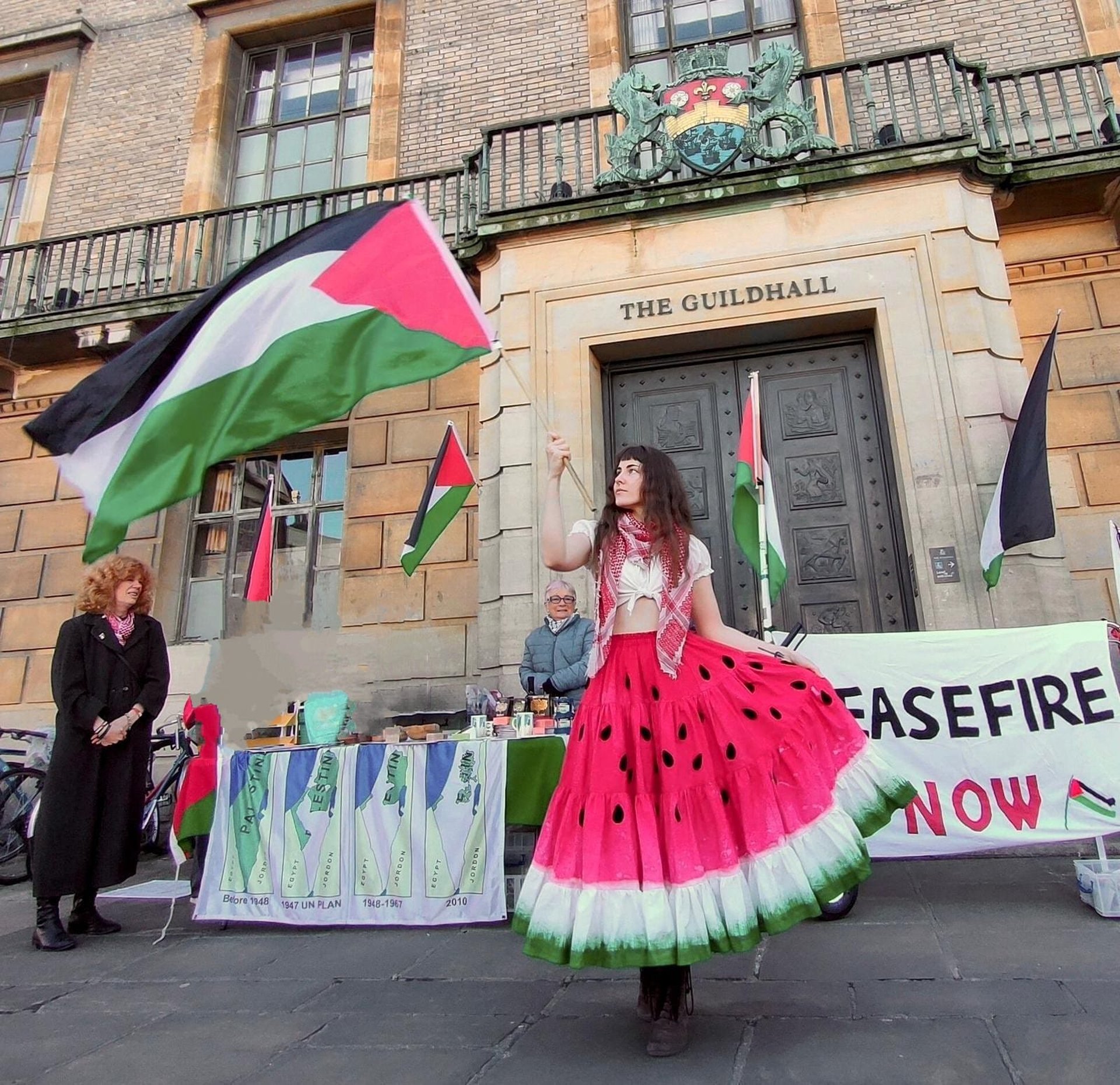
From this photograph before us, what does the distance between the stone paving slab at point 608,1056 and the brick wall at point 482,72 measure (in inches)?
401

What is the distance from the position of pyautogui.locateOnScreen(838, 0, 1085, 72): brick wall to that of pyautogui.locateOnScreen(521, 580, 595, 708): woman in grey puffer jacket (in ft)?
26.1

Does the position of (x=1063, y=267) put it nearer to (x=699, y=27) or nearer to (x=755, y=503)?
(x=755, y=503)

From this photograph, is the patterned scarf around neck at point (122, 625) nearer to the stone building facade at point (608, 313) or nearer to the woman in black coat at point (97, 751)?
the woman in black coat at point (97, 751)

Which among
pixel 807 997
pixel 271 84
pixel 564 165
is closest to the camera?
pixel 807 997

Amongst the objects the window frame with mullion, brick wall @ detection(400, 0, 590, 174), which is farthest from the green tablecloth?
the window frame with mullion

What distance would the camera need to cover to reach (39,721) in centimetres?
910

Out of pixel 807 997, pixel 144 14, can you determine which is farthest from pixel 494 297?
pixel 144 14

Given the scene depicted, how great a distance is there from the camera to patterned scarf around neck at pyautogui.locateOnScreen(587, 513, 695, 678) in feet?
8.61

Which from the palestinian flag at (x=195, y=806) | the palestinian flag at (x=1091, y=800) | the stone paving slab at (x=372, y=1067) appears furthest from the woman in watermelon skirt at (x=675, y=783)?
the palestinian flag at (x=195, y=806)

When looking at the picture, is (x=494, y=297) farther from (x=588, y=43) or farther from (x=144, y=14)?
(x=144, y=14)

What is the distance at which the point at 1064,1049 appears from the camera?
2.16m

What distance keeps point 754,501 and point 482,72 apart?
7.81m

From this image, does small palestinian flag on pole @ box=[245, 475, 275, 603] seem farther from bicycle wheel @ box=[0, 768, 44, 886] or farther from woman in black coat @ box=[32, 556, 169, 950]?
woman in black coat @ box=[32, 556, 169, 950]

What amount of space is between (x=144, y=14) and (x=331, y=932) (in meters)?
14.2
